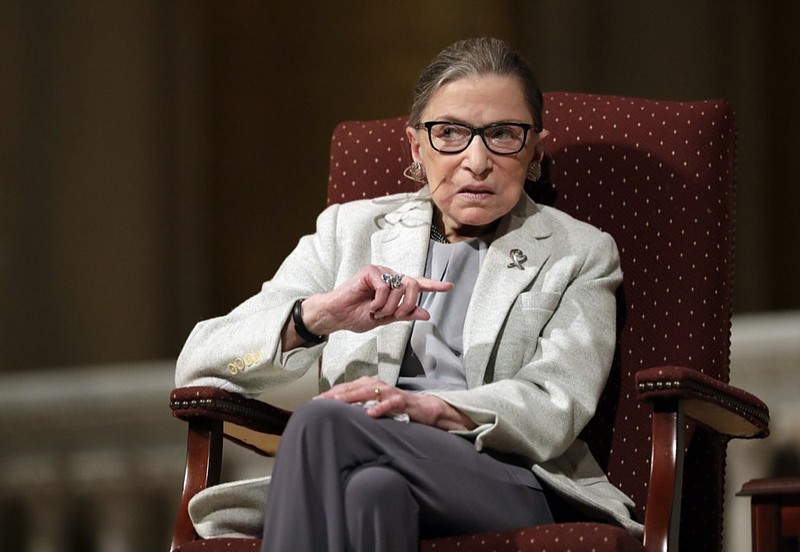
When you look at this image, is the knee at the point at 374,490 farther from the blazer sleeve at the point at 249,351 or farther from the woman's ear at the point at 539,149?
the woman's ear at the point at 539,149

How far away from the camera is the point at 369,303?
1.98m

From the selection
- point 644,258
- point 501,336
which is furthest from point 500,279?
point 644,258

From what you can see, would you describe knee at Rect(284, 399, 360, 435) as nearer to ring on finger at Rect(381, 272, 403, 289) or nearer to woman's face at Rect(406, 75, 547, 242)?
ring on finger at Rect(381, 272, 403, 289)

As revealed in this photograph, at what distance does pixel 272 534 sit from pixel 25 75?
292cm

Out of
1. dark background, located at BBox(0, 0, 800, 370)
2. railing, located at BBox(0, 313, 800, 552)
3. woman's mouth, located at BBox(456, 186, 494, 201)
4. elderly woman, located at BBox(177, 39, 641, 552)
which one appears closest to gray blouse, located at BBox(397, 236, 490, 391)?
elderly woman, located at BBox(177, 39, 641, 552)

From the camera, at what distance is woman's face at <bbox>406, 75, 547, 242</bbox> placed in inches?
85.5

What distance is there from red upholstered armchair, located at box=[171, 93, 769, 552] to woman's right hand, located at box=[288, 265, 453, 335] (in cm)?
21

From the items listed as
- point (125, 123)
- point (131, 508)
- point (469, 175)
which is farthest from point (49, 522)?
point (469, 175)

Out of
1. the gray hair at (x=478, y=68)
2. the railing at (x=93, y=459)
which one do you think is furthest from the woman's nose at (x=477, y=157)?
the railing at (x=93, y=459)

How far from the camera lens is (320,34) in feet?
13.6

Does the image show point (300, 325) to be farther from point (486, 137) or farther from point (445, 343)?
point (486, 137)

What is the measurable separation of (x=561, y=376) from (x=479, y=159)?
0.39 meters

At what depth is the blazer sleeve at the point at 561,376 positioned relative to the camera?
193cm

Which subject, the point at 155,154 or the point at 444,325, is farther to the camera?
the point at 155,154
